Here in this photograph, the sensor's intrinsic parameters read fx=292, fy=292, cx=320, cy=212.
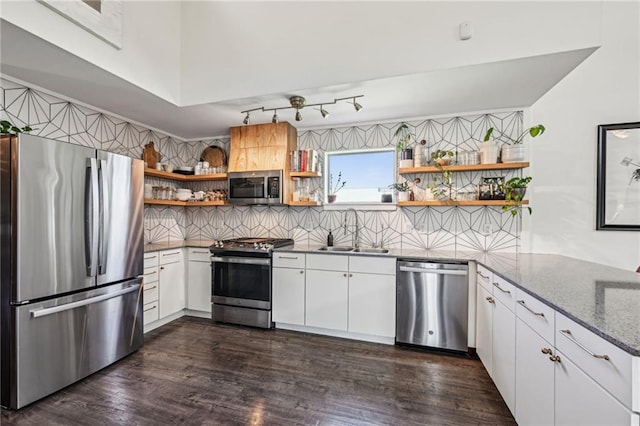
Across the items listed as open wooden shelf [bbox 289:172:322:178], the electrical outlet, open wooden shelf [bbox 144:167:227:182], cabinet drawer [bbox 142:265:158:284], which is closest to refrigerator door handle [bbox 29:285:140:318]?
cabinet drawer [bbox 142:265:158:284]

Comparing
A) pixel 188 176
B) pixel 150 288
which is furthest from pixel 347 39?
pixel 150 288

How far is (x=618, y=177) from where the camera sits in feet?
9.02

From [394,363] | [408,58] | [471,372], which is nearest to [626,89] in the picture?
[408,58]

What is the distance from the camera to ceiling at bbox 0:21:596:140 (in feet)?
6.95

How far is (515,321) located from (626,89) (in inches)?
106

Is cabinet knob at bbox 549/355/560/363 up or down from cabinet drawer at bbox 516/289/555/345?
down

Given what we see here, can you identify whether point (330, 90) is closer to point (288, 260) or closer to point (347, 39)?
point (347, 39)

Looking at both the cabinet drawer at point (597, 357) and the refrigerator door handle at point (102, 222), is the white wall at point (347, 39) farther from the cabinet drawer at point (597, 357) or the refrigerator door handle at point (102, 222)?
the cabinet drawer at point (597, 357)

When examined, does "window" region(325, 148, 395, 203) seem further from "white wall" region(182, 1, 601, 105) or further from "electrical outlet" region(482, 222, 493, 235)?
"white wall" region(182, 1, 601, 105)

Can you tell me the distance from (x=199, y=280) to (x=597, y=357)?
361cm

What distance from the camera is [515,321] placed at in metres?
1.75

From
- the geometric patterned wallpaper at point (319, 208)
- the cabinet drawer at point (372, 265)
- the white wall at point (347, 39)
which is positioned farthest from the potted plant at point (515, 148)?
the cabinet drawer at point (372, 265)

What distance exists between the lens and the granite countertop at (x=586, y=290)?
100cm

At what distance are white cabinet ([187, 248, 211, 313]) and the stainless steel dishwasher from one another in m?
2.27
